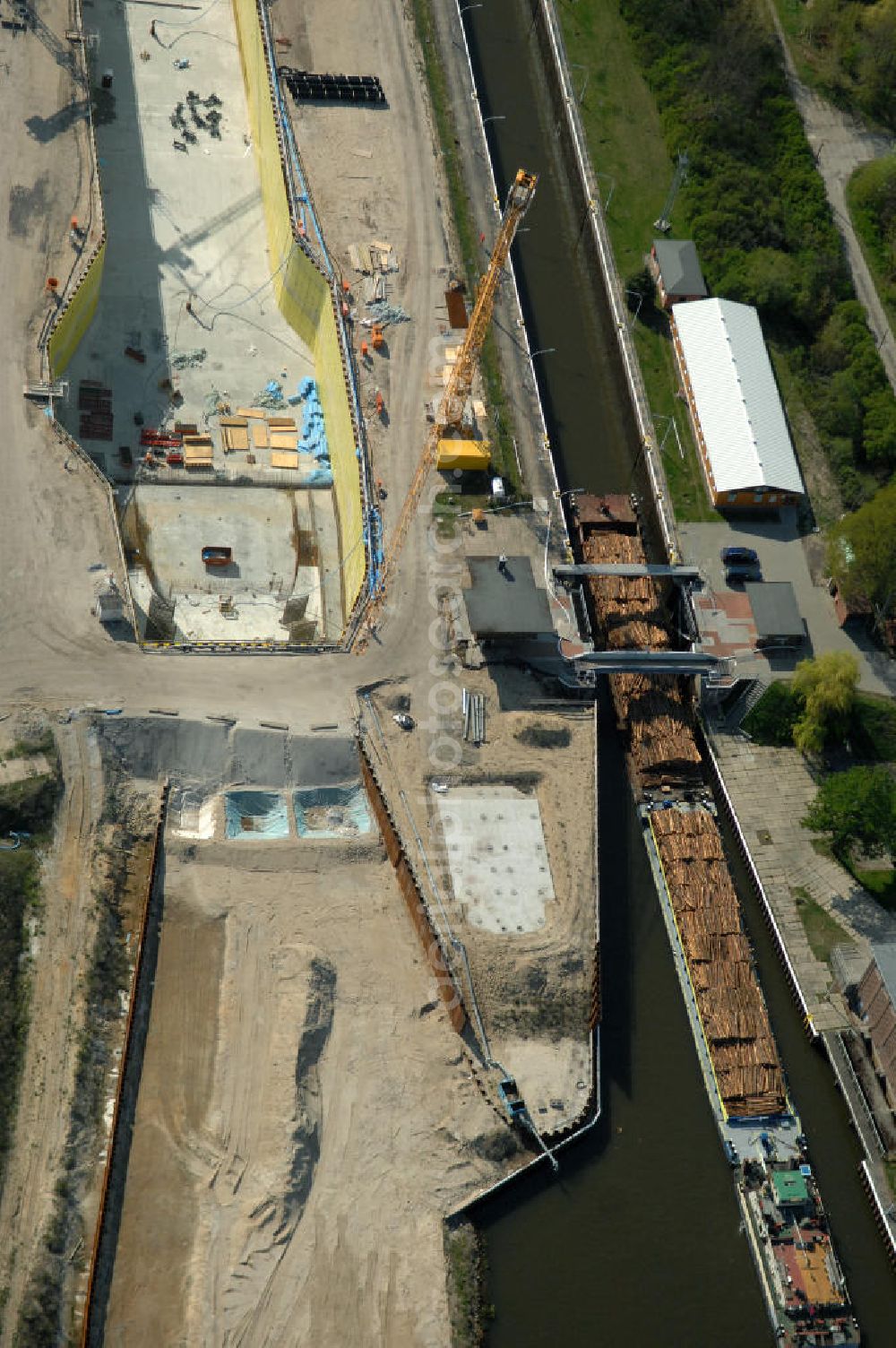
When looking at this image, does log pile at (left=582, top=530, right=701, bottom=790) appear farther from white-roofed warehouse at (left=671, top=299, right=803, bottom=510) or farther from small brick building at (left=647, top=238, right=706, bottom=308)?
small brick building at (left=647, top=238, right=706, bottom=308)

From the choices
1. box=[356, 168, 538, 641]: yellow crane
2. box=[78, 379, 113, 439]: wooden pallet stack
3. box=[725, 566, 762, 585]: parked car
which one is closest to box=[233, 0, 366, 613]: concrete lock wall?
box=[356, 168, 538, 641]: yellow crane

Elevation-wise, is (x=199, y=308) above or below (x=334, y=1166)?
above

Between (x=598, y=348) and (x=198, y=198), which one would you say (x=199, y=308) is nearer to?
(x=198, y=198)

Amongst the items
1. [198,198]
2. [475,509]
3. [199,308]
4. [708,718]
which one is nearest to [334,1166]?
[708,718]

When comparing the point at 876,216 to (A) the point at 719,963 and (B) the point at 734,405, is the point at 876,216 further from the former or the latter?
(A) the point at 719,963

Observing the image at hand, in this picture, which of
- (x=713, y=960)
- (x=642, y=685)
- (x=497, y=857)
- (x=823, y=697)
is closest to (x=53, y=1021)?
(x=497, y=857)
